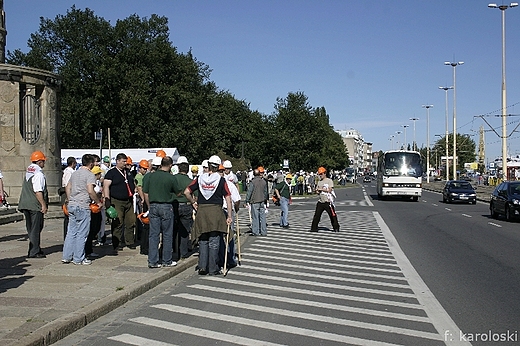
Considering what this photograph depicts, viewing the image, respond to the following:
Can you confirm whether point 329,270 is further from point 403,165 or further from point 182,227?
point 403,165

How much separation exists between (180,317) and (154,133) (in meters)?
47.3

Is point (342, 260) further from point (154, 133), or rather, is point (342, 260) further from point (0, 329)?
point (154, 133)

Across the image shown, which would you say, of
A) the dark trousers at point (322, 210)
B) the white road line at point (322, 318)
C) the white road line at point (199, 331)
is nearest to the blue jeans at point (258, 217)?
the dark trousers at point (322, 210)

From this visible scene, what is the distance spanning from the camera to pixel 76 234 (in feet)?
35.2

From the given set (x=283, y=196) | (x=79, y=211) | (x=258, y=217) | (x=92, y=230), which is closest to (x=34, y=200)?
A: (x=79, y=211)

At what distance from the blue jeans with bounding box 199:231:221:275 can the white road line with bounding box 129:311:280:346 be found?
2.86 metres

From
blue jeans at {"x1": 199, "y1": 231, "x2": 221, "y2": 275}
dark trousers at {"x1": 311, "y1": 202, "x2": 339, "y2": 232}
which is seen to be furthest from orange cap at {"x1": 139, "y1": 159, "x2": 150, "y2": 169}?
dark trousers at {"x1": 311, "y1": 202, "x2": 339, "y2": 232}

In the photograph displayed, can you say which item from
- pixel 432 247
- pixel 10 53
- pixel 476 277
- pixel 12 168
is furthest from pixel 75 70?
pixel 476 277

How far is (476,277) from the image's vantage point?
33.9 ft

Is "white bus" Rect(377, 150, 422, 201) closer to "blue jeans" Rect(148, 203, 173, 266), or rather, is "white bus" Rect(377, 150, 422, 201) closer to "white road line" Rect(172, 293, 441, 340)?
"blue jeans" Rect(148, 203, 173, 266)

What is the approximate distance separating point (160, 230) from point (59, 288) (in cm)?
253

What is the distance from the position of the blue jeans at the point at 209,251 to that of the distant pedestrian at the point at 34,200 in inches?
120

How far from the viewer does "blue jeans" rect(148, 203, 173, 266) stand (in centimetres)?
1062

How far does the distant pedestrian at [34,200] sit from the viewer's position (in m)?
11.0
